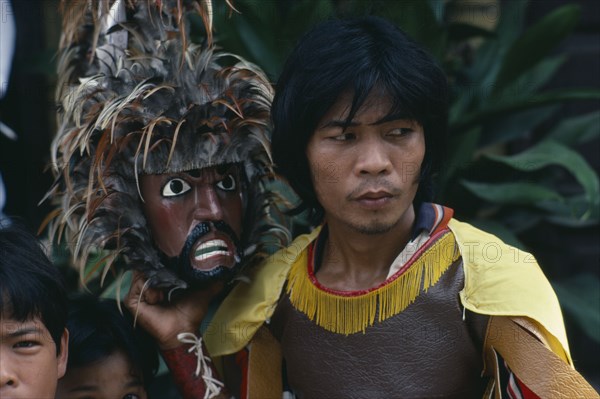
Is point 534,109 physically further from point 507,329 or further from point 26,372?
point 26,372

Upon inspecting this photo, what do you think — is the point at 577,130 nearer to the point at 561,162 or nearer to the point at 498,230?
A: the point at 561,162

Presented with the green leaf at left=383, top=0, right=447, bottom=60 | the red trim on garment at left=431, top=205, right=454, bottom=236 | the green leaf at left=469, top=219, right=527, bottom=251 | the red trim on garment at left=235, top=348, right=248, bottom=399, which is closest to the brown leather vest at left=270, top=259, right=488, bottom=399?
the red trim on garment at left=431, top=205, right=454, bottom=236

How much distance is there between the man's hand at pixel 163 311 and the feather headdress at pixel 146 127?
0.17 feet

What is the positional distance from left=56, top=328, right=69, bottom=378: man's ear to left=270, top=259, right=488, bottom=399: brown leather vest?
55 centimetres

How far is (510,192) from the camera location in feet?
11.0

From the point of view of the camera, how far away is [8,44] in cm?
387

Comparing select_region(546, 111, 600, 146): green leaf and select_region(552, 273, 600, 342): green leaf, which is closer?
select_region(552, 273, 600, 342): green leaf

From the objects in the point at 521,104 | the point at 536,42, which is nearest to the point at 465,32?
the point at 536,42

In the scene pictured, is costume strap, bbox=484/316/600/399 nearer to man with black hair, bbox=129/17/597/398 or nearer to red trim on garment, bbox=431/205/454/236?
man with black hair, bbox=129/17/597/398

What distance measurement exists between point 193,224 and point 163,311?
9.8 inches

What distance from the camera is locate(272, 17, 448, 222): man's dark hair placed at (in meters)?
2.02

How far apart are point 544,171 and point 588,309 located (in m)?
0.55

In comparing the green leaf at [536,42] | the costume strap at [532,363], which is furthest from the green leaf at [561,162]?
the costume strap at [532,363]

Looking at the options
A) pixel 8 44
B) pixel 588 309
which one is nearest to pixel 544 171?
pixel 588 309
